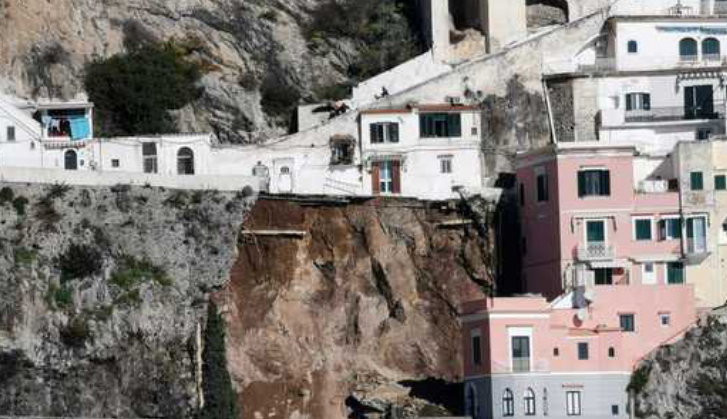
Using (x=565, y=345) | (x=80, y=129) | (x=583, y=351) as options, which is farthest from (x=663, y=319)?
(x=80, y=129)

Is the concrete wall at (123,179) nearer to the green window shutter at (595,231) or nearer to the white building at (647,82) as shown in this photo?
the green window shutter at (595,231)

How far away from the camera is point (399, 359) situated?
392ft

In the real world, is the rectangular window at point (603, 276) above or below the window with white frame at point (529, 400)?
above

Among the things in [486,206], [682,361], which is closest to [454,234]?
[486,206]

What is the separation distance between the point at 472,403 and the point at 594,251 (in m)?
6.94

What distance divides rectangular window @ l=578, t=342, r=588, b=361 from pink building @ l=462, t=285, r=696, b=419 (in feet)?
0.11

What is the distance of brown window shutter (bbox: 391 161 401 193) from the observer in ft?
401

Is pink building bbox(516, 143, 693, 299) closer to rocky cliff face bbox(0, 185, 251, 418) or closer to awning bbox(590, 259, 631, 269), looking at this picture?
awning bbox(590, 259, 631, 269)

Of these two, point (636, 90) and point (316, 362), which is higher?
point (636, 90)

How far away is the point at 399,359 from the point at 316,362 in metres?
2.88

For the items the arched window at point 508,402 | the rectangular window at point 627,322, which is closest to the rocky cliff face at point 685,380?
the rectangular window at point 627,322

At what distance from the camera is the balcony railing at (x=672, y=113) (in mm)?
124000

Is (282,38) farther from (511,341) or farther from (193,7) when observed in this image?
(511,341)

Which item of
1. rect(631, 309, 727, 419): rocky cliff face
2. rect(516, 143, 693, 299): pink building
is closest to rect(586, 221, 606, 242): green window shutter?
rect(516, 143, 693, 299): pink building
